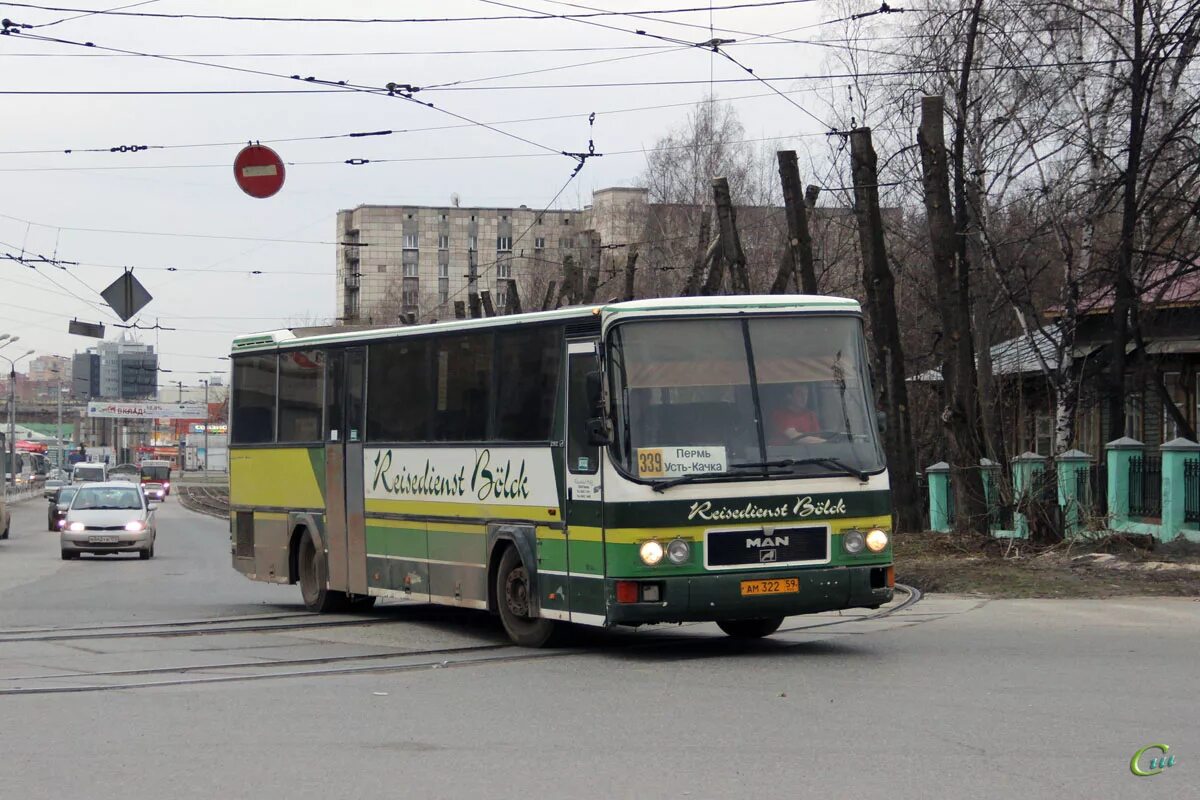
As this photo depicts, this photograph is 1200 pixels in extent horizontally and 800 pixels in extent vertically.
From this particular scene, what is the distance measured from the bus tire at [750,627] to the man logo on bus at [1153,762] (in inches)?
229

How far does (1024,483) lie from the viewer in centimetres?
2473

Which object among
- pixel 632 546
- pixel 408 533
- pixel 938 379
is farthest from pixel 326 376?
pixel 938 379

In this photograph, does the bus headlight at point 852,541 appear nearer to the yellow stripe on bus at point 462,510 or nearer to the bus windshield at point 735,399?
the bus windshield at point 735,399

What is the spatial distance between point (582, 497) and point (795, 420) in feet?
5.61

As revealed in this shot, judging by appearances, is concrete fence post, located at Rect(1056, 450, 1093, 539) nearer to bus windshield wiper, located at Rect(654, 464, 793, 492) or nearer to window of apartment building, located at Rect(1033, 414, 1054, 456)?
bus windshield wiper, located at Rect(654, 464, 793, 492)

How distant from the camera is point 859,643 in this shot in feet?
44.0

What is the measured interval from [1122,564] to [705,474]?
10.4 m

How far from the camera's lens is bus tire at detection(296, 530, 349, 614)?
56.9 ft

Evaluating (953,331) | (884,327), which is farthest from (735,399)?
(884,327)

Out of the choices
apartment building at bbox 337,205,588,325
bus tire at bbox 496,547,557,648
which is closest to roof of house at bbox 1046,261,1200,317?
bus tire at bbox 496,547,557,648

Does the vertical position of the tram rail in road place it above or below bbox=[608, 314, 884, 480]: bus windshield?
below

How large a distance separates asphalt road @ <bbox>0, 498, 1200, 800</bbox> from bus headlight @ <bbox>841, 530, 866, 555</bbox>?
0.81 meters

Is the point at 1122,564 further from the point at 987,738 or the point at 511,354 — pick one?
the point at 987,738

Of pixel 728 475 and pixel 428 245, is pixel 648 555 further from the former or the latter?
pixel 428 245
